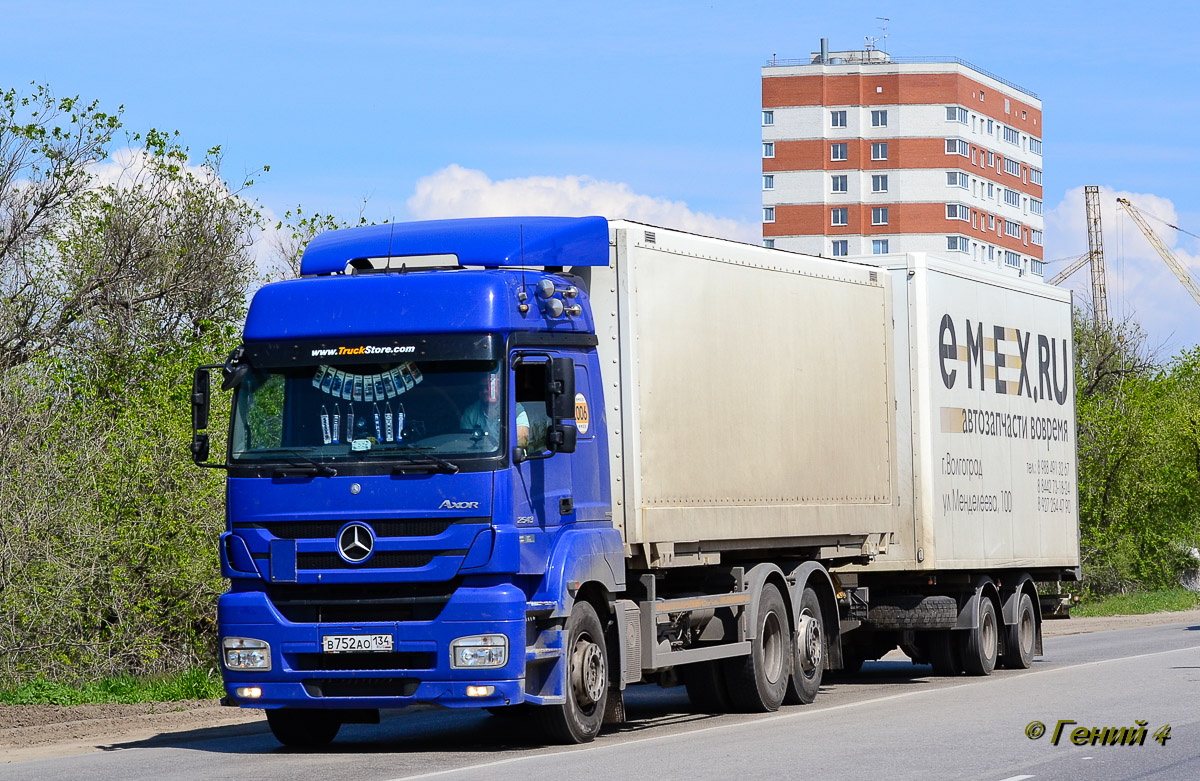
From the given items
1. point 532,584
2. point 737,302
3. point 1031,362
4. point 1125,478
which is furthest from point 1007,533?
point 1125,478

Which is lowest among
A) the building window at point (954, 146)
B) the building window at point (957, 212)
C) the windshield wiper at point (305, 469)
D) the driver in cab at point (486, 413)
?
the windshield wiper at point (305, 469)

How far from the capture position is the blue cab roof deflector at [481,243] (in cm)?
1209

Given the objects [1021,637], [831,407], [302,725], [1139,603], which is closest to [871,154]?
[1139,603]

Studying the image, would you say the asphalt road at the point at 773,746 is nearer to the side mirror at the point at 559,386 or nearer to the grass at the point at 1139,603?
the side mirror at the point at 559,386

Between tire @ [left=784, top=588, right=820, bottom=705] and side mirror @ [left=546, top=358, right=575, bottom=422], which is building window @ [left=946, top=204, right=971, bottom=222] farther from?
side mirror @ [left=546, top=358, right=575, bottom=422]

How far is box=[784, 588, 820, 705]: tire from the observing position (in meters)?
15.2

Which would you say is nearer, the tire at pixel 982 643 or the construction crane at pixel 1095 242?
the tire at pixel 982 643

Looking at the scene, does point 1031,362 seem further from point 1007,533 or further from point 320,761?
point 320,761

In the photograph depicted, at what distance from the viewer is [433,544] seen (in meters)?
11.1

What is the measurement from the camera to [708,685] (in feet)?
47.7

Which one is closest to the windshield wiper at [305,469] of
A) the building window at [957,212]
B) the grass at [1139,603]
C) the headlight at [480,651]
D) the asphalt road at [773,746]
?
the headlight at [480,651]

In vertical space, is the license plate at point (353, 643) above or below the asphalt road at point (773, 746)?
above

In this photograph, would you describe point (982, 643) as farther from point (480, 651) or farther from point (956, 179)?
point (956, 179)

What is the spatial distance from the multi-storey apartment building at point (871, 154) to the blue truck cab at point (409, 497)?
102036mm
